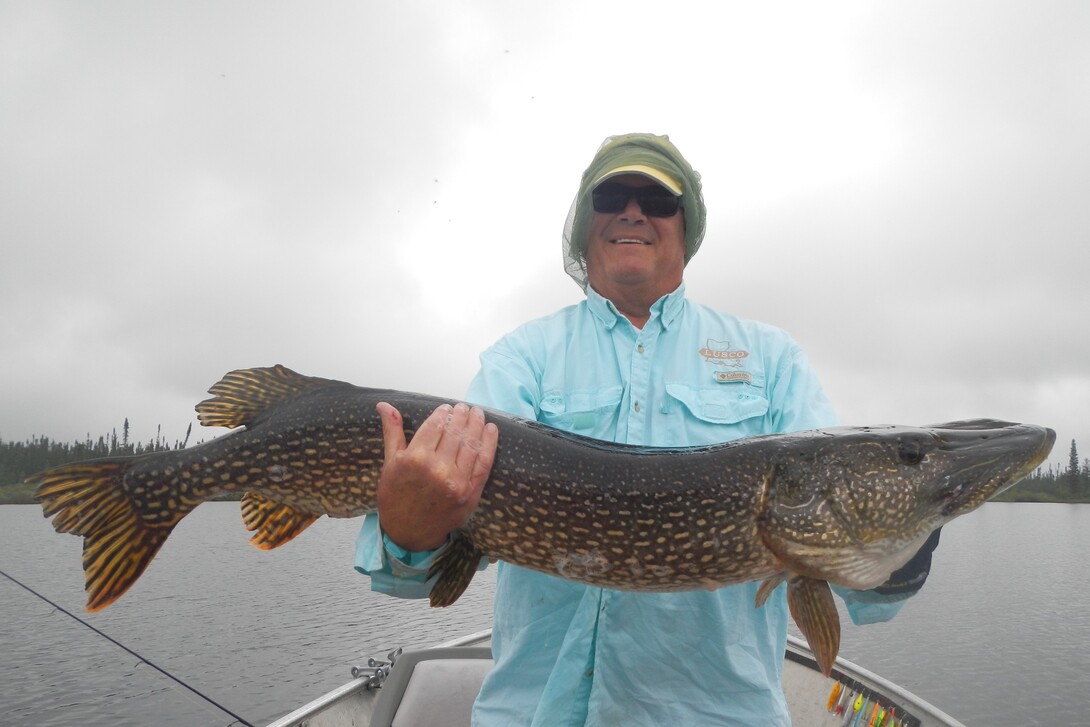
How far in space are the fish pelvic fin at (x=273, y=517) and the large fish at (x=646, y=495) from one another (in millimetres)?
42

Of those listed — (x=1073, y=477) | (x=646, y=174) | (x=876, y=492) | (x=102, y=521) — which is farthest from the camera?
(x=1073, y=477)

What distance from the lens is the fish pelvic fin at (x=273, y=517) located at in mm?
2445

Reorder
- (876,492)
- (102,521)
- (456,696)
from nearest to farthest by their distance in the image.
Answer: (876,492), (102,521), (456,696)

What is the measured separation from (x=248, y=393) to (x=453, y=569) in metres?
1.01

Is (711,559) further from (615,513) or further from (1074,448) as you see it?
(1074,448)

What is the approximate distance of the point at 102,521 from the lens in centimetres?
242

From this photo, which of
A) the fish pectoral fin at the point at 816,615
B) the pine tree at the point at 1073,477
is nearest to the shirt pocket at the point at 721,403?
the fish pectoral fin at the point at 816,615

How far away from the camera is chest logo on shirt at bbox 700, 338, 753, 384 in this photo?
8.27 feet

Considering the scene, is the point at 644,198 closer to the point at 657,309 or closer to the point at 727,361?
the point at 657,309

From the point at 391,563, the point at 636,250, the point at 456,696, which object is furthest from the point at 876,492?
the point at 456,696

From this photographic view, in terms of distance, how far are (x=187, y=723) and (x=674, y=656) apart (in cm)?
1131

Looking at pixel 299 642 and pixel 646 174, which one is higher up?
pixel 646 174

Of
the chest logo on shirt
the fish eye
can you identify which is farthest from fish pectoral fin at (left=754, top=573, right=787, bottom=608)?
the chest logo on shirt

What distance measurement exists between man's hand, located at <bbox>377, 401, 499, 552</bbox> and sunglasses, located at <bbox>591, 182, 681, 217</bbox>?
3.93 feet
